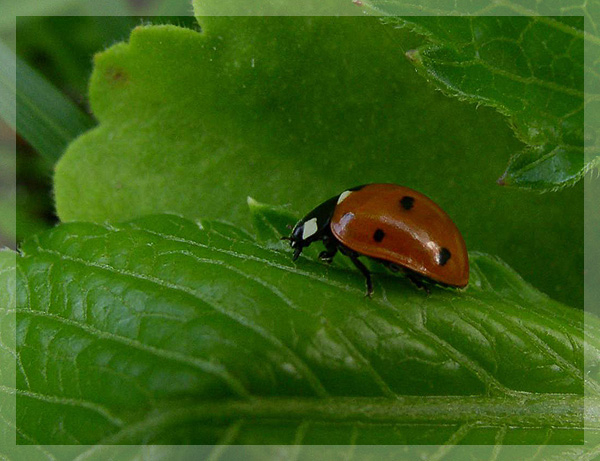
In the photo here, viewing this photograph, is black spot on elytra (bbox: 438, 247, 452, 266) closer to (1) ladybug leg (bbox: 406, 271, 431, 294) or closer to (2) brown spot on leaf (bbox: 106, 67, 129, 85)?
(1) ladybug leg (bbox: 406, 271, 431, 294)

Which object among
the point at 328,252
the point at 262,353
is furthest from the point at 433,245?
the point at 262,353

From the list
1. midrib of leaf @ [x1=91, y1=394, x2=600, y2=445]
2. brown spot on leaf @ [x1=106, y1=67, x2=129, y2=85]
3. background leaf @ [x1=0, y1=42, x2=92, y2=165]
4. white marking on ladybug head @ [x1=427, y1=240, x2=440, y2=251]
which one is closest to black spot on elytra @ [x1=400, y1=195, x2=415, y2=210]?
white marking on ladybug head @ [x1=427, y1=240, x2=440, y2=251]

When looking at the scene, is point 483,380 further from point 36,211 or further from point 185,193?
point 36,211

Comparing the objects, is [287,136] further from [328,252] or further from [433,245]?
[433,245]

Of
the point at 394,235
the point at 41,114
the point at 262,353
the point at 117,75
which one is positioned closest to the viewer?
the point at 262,353

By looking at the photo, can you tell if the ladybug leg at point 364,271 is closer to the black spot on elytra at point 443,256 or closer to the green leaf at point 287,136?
the black spot on elytra at point 443,256

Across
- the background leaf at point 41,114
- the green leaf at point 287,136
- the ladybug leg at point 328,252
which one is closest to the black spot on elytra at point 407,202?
the ladybug leg at point 328,252
